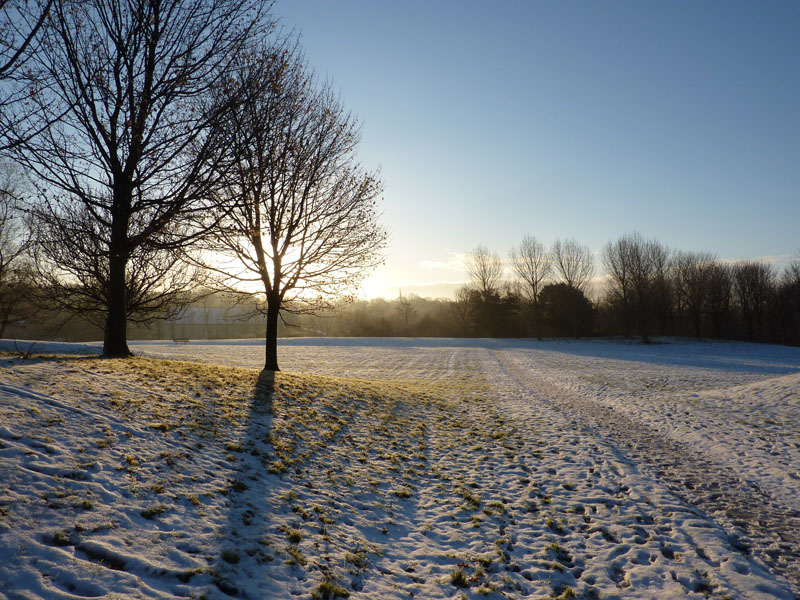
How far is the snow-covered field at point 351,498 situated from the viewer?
380 cm

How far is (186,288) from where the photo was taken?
18156 mm

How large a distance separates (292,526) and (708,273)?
74.3 metres

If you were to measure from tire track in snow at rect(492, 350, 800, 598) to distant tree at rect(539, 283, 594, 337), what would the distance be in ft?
165

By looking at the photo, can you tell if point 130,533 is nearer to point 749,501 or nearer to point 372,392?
point 749,501

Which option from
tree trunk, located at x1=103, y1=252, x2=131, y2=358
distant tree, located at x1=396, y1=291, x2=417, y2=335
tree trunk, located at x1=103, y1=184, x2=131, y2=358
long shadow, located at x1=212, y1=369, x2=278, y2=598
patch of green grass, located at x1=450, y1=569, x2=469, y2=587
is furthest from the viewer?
distant tree, located at x1=396, y1=291, x2=417, y2=335

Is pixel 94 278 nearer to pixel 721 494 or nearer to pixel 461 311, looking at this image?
pixel 721 494

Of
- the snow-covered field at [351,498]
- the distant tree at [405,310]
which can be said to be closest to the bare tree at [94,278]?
the snow-covered field at [351,498]

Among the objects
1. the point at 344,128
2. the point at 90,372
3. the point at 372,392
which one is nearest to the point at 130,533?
the point at 90,372

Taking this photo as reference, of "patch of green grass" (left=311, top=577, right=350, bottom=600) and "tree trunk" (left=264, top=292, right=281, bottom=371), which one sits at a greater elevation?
"tree trunk" (left=264, top=292, right=281, bottom=371)

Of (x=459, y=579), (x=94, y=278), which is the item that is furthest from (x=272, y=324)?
(x=459, y=579)

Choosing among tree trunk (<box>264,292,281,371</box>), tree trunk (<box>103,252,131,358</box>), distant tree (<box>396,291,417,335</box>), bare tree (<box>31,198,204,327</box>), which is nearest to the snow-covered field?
tree trunk (<box>103,252,131,358</box>)

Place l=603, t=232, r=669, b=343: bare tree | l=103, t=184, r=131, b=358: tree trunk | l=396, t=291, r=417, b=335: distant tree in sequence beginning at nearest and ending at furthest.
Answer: l=103, t=184, r=131, b=358: tree trunk < l=603, t=232, r=669, b=343: bare tree < l=396, t=291, r=417, b=335: distant tree

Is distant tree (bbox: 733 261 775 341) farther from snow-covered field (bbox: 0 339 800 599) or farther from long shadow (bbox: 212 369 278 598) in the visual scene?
long shadow (bbox: 212 369 278 598)

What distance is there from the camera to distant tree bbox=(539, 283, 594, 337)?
59.2 metres
